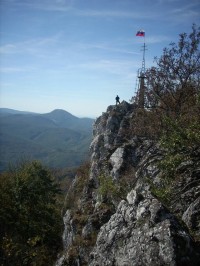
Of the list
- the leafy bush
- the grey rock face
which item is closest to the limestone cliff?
the grey rock face

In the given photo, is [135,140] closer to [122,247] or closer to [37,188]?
[122,247]

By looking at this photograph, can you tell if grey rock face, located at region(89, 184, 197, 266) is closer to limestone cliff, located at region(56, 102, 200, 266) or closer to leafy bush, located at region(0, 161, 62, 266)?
limestone cliff, located at region(56, 102, 200, 266)

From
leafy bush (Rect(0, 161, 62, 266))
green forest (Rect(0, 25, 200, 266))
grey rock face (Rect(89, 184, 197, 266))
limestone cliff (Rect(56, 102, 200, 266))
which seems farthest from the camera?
leafy bush (Rect(0, 161, 62, 266))

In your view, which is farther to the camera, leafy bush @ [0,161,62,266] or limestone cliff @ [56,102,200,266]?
leafy bush @ [0,161,62,266]

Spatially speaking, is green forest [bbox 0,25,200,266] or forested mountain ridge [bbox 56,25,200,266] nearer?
forested mountain ridge [bbox 56,25,200,266]

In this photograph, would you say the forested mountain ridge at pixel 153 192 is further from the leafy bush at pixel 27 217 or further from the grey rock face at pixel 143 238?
the leafy bush at pixel 27 217

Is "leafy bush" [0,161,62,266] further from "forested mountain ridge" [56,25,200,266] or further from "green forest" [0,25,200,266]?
"forested mountain ridge" [56,25,200,266]

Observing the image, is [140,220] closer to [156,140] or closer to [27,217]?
[156,140]

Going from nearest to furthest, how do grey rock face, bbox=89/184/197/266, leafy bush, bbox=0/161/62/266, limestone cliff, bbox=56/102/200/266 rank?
grey rock face, bbox=89/184/197/266
limestone cliff, bbox=56/102/200/266
leafy bush, bbox=0/161/62/266

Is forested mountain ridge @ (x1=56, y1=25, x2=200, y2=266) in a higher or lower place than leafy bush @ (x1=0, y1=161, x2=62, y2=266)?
higher

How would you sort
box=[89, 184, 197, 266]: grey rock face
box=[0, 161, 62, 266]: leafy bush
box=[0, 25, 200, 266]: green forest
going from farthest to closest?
box=[0, 161, 62, 266]: leafy bush < box=[0, 25, 200, 266]: green forest < box=[89, 184, 197, 266]: grey rock face

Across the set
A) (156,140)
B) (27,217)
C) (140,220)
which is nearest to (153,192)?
(140,220)

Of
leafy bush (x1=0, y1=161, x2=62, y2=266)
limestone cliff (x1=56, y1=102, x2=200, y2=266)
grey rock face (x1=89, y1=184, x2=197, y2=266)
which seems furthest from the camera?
leafy bush (x1=0, y1=161, x2=62, y2=266)

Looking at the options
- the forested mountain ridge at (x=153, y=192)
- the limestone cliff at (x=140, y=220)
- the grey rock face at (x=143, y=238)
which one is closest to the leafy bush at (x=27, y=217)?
the forested mountain ridge at (x=153, y=192)
